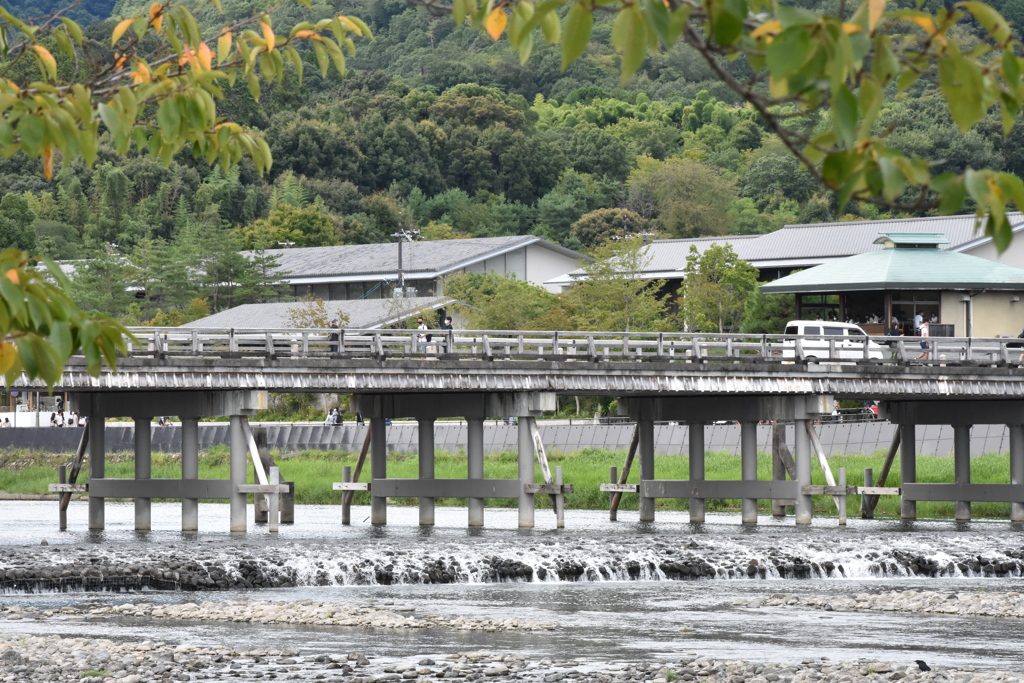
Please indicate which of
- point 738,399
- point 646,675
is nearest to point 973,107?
point 646,675

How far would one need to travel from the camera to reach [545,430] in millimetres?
60031

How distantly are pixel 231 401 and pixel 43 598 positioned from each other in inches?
404

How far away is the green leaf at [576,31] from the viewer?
4.52 metres

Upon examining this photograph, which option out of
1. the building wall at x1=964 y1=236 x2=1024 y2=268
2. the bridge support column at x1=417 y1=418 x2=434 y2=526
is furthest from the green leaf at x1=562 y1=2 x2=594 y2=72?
the building wall at x1=964 y1=236 x2=1024 y2=268

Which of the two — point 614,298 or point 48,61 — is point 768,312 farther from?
point 48,61

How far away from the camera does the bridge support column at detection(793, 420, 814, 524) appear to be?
3697 cm

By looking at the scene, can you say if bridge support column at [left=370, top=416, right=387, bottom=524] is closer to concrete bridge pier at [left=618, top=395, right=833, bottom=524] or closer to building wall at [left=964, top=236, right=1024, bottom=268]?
concrete bridge pier at [left=618, top=395, right=833, bottom=524]

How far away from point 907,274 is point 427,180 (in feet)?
228

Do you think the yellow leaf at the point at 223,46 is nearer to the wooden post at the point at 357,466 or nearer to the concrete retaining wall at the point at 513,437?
the wooden post at the point at 357,466

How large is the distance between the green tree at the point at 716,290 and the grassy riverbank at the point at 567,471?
27.2 feet

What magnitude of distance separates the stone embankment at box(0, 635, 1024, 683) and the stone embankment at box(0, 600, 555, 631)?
123 inches

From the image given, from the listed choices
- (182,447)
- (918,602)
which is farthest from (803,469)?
(182,447)

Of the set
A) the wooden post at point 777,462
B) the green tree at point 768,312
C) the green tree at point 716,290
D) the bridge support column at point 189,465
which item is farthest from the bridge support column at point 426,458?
the green tree at point 716,290

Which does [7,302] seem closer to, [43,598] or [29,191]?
[43,598]
